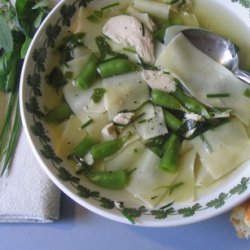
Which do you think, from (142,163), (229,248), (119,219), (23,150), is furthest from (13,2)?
(229,248)

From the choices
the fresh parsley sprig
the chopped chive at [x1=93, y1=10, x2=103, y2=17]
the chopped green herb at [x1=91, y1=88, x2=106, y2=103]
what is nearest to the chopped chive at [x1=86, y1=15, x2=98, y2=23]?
the chopped chive at [x1=93, y1=10, x2=103, y2=17]

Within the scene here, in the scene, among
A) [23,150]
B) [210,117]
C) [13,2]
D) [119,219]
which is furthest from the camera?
[13,2]

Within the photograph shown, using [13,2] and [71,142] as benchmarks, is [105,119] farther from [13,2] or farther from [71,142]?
[13,2]

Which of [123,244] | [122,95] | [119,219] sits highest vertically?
[122,95]

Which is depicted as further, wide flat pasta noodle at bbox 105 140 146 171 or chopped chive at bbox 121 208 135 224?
wide flat pasta noodle at bbox 105 140 146 171

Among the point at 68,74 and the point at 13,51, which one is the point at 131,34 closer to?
the point at 68,74

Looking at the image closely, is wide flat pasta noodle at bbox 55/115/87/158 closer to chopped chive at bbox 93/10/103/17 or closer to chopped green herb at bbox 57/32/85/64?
chopped green herb at bbox 57/32/85/64

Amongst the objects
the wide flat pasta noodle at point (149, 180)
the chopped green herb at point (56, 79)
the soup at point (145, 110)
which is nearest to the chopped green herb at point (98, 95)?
the soup at point (145, 110)
